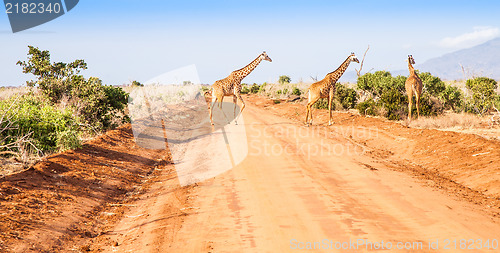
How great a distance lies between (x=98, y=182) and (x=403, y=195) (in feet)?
23.0

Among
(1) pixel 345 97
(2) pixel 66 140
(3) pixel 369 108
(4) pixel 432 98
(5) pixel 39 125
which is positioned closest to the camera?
(5) pixel 39 125

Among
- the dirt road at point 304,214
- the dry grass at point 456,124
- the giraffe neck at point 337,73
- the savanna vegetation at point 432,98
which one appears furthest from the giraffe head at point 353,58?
the dirt road at point 304,214

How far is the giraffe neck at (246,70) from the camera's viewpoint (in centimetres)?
2031

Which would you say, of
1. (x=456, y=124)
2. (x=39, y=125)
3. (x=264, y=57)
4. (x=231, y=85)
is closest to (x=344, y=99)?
(x=264, y=57)

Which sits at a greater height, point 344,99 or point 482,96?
point 344,99

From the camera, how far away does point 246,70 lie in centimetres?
2070

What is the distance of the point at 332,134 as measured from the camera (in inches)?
687

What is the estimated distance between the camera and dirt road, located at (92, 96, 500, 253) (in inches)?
244

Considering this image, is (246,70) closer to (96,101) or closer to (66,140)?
(96,101)

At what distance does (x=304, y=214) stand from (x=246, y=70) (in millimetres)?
13930

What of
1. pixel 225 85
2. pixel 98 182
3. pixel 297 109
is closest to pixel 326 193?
pixel 98 182

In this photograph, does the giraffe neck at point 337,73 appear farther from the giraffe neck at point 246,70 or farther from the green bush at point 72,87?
the green bush at point 72,87

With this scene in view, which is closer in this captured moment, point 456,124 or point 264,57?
point 456,124

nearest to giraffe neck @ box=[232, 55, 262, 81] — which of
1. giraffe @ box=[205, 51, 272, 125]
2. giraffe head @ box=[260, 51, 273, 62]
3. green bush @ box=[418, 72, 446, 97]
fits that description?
giraffe @ box=[205, 51, 272, 125]
